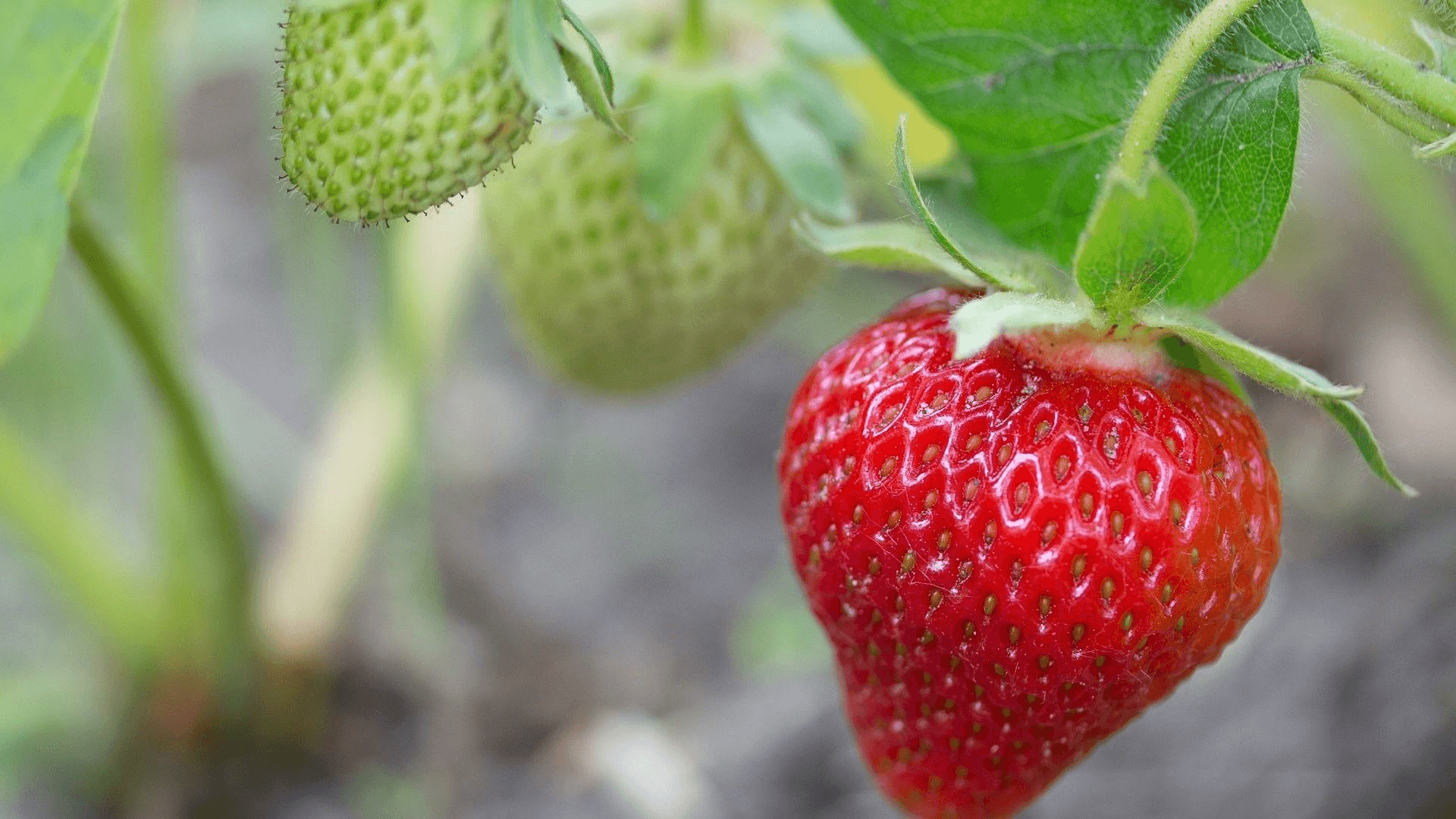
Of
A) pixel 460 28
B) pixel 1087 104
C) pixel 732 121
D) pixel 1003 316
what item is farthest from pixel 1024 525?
pixel 732 121

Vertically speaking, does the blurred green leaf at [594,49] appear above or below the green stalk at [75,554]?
above

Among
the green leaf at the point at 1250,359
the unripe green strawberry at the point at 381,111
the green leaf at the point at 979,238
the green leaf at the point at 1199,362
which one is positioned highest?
the unripe green strawberry at the point at 381,111

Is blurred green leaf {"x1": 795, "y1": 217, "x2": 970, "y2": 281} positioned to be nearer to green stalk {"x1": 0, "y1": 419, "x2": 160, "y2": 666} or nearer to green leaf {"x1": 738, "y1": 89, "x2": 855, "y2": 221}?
green leaf {"x1": 738, "y1": 89, "x2": 855, "y2": 221}

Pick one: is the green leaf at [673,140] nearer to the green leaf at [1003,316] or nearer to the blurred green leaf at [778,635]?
the green leaf at [1003,316]

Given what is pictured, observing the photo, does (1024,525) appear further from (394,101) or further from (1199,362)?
(394,101)

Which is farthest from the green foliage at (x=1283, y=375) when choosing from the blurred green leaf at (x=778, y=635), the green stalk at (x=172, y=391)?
the blurred green leaf at (x=778, y=635)
